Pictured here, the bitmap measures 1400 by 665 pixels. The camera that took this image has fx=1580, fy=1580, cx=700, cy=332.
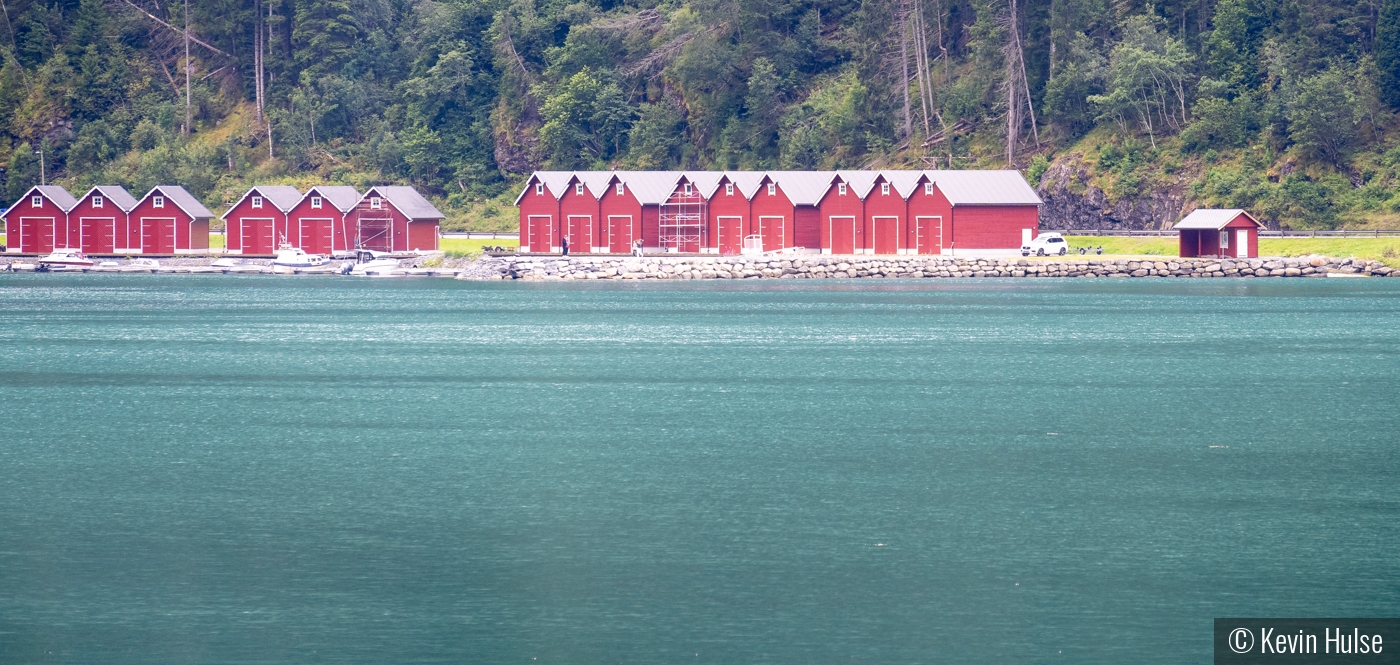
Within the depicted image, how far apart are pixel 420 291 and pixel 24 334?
86.3ft

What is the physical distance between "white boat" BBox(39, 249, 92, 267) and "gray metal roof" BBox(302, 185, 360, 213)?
1422 cm

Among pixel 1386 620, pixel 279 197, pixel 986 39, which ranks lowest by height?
pixel 1386 620

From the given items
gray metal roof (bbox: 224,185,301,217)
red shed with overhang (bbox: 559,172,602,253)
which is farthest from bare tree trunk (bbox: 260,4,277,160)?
red shed with overhang (bbox: 559,172,602,253)

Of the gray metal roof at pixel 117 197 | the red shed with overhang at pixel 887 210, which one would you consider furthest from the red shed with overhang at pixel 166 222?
the red shed with overhang at pixel 887 210

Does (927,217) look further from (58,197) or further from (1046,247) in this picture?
(58,197)

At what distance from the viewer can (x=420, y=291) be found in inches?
3004

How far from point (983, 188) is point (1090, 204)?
11130 millimetres

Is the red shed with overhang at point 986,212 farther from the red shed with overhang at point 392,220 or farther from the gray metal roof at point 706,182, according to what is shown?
the red shed with overhang at point 392,220

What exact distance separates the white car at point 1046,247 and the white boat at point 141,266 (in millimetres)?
48754

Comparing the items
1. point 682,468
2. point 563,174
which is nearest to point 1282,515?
point 682,468

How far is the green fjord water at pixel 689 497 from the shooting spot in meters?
15.2

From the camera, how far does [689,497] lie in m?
21.9

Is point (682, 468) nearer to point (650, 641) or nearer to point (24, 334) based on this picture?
point (650, 641)

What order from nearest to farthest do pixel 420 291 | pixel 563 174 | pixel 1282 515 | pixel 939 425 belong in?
pixel 1282 515
pixel 939 425
pixel 420 291
pixel 563 174
